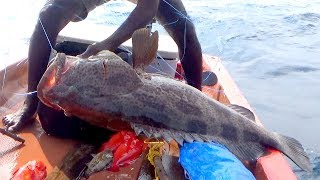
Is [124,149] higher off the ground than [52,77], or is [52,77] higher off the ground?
[52,77]

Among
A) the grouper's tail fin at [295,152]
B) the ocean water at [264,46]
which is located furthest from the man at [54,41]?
the grouper's tail fin at [295,152]

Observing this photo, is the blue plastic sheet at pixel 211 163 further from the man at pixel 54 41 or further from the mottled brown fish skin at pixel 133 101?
the man at pixel 54 41

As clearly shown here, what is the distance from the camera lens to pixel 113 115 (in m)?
2.62

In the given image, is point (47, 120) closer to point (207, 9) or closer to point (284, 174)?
point (284, 174)

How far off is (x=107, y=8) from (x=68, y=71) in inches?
367

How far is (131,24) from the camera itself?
3.43 m

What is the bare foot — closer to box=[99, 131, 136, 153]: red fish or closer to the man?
the man

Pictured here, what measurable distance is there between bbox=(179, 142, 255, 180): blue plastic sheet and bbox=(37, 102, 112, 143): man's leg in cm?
103

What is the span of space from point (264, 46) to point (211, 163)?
811 cm

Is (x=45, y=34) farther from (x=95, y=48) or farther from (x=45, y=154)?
(x=45, y=154)

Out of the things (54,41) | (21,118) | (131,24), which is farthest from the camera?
(21,118)

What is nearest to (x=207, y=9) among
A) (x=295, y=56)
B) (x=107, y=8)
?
(x=107, y=8)

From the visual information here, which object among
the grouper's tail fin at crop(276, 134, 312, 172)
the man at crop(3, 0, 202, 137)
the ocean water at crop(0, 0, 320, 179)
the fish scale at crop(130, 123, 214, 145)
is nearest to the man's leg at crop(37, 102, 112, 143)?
the man at crop(3, 0, 202, 137)

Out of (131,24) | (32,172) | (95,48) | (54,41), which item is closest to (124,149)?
(32,172)
